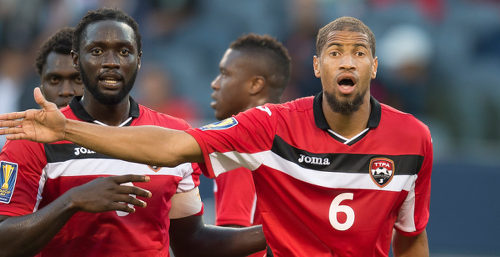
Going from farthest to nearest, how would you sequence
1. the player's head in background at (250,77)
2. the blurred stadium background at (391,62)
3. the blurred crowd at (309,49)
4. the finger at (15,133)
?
1. the blurred crowd at (309,49)
2. the blurred stadium background at (391,62)
3. the player's head in background at (250,77)
4. the finger at (15,133)

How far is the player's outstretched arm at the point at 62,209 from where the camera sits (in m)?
3.92

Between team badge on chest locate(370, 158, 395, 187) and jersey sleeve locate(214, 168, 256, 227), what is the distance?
1387mm

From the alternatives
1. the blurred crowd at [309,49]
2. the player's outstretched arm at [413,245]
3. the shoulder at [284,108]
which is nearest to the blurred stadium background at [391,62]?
the blurred crowd at [309,49]

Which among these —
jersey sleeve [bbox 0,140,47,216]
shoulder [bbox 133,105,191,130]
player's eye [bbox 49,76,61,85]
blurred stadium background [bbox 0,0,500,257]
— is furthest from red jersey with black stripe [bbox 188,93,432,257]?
blurred stadium background [bbox 0,0,500,257]

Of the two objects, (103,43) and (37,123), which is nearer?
(37,123)

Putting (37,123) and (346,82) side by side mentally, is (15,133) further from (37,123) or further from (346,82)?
(346,82)

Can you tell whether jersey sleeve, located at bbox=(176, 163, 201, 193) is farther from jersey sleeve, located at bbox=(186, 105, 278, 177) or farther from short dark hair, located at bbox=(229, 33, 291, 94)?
short dark hair, located at bbox=(229, 33, 291, 94)

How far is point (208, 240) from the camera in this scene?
4941 mm

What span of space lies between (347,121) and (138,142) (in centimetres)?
112

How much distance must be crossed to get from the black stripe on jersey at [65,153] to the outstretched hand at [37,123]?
0.59m

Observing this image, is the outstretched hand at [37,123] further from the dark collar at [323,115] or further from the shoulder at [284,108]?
the dark collar at [323,115]

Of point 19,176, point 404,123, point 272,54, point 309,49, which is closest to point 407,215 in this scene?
point 404,123

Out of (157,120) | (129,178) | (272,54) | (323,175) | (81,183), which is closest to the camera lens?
(129,178)

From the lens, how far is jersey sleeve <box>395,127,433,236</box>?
423 centimetres
